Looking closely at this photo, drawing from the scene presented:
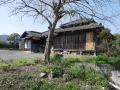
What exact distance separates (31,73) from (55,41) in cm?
2372

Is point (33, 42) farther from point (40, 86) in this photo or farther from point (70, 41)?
point (40, 86)

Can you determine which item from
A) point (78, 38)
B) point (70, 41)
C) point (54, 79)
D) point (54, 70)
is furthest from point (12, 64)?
point (70, 41)

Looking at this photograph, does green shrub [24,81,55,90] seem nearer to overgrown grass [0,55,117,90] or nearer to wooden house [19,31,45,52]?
overgrown grass [0,55,117,90]

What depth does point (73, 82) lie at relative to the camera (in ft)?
34.5

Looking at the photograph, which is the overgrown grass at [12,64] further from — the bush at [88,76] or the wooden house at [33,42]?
the wooden house at [33,42]

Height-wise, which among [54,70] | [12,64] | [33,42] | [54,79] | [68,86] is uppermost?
[33,42]

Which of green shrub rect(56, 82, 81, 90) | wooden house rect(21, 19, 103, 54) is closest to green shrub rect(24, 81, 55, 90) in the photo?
green shrub rect(56, 82, 81, 90)

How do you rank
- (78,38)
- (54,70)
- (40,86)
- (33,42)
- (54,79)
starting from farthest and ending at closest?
(33,42), (78,38), (54,70), (54,79), (40,86)

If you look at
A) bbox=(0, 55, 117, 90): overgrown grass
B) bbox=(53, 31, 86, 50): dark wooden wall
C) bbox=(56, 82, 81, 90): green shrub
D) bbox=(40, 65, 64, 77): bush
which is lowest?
bbox=(56, 82, 81, 90): green shrub

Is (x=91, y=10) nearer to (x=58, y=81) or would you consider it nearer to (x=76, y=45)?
(x=58, y=81)

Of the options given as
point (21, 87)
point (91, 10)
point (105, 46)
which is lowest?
point (21, 87)

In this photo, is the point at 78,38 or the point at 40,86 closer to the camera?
the point at 40,86

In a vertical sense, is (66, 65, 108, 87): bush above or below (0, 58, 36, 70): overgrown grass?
below

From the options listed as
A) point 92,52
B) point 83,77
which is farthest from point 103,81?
point 92,52
